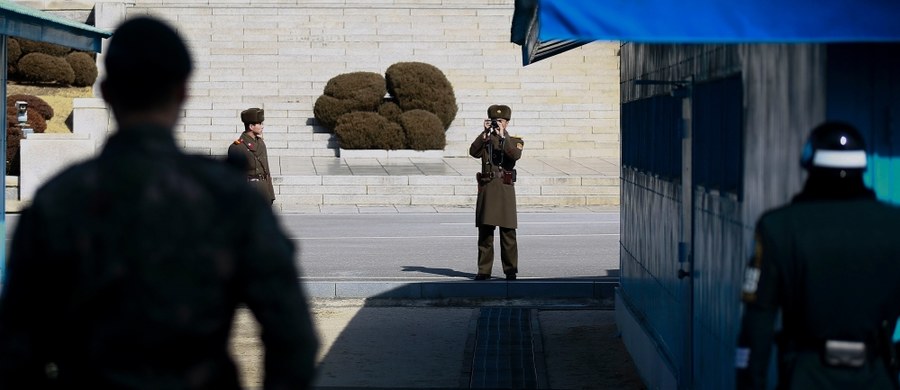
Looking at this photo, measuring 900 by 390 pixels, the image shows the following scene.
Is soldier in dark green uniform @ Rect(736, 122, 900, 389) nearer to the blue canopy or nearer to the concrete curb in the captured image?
the blue canopy

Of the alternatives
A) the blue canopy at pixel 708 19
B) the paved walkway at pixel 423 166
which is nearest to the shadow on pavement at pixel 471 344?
the blue canopy at pixel 708 19

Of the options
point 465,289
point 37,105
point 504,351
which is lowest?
point 504,351

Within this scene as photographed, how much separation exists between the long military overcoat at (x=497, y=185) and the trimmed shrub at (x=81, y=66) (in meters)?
21.2

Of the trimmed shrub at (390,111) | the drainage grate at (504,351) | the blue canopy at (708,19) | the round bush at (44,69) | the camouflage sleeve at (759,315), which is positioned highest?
the round bush at (44,69)

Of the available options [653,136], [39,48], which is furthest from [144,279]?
[39,48]

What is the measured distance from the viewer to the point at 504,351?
10.0 m

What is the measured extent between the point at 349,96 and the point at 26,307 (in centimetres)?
2725

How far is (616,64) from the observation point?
1367 inches

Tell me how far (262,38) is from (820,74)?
31482 millimetres

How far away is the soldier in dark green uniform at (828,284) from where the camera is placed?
389cm

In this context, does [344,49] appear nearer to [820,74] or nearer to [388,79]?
[388,79]

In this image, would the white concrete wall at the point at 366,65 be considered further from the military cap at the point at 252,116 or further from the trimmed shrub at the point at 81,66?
the military cap at the point at 252,116

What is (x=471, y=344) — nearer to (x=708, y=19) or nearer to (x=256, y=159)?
(x=256, y=159)

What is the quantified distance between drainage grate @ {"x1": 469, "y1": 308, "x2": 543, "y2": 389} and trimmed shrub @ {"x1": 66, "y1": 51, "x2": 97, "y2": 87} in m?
22.8
